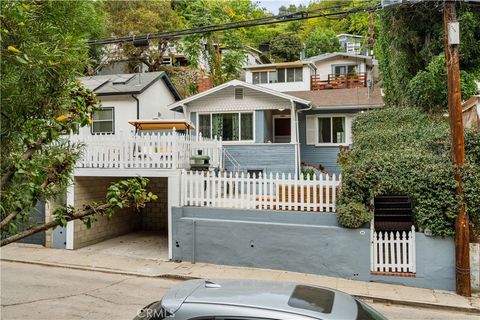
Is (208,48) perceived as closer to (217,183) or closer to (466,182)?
(217,183)

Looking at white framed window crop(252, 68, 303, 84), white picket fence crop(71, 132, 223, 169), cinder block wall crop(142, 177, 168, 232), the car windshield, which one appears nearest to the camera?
the car windshield

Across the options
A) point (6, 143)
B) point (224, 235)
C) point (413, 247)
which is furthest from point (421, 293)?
point (6, 143)

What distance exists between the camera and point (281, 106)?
17078mm

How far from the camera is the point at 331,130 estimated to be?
766 inches

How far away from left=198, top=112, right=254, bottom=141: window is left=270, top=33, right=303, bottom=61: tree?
26.5 metres

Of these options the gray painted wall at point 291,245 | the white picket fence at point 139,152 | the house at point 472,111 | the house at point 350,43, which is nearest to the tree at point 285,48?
the house at point 350,43

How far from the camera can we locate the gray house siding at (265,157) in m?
16.6

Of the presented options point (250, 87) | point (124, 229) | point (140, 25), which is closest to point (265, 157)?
point (250, 87)

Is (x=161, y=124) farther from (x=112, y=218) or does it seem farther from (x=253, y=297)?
(x=253, y=297)

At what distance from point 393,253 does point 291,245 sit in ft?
7.86

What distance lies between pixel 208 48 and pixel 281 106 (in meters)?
14.0

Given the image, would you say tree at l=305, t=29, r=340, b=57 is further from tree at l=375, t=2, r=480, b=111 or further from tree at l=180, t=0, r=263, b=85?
tree at l=375, t=2, r=480, b=111

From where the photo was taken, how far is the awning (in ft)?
49.1

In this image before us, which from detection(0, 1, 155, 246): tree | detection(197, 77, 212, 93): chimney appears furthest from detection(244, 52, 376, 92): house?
detection(0, 1, 155, 246): tree
